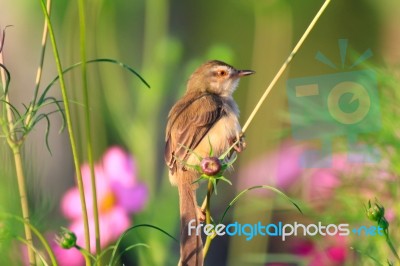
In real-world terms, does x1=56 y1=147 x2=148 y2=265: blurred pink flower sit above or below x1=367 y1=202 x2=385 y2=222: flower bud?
below

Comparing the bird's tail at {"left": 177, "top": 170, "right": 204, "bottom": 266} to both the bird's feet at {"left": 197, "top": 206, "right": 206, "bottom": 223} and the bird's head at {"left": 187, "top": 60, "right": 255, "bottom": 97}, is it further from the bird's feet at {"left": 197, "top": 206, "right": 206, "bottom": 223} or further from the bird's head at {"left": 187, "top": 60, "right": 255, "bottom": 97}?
the bird's head at {"left": 187, "top": 60, "right": 255, "bottom": 97}

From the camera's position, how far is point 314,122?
1.83 metres

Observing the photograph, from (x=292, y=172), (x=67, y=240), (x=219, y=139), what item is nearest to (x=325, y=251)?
(x=292, y=172)

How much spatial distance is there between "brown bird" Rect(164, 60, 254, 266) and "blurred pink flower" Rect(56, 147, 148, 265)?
0.14 m

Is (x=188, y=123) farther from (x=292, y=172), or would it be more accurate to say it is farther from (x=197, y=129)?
(x=292, y=172)

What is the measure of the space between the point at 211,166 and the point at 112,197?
71 cm

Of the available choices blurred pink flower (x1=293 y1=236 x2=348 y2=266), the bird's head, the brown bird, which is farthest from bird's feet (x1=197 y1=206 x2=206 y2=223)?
the bird's head

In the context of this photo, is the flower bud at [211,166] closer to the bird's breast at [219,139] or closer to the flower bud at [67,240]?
the flower bud at [67,240]

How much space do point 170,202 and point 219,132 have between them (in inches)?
9.0

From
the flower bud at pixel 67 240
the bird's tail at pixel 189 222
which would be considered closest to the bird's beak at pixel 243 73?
the bird's tail at pixel 189 222

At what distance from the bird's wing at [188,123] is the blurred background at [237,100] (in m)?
0.10

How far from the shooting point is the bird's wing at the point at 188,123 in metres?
1.63

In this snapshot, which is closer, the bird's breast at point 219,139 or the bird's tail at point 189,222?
the bird's tail at point 189,222

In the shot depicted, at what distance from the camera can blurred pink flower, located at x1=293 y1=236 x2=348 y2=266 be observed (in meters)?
1.73
